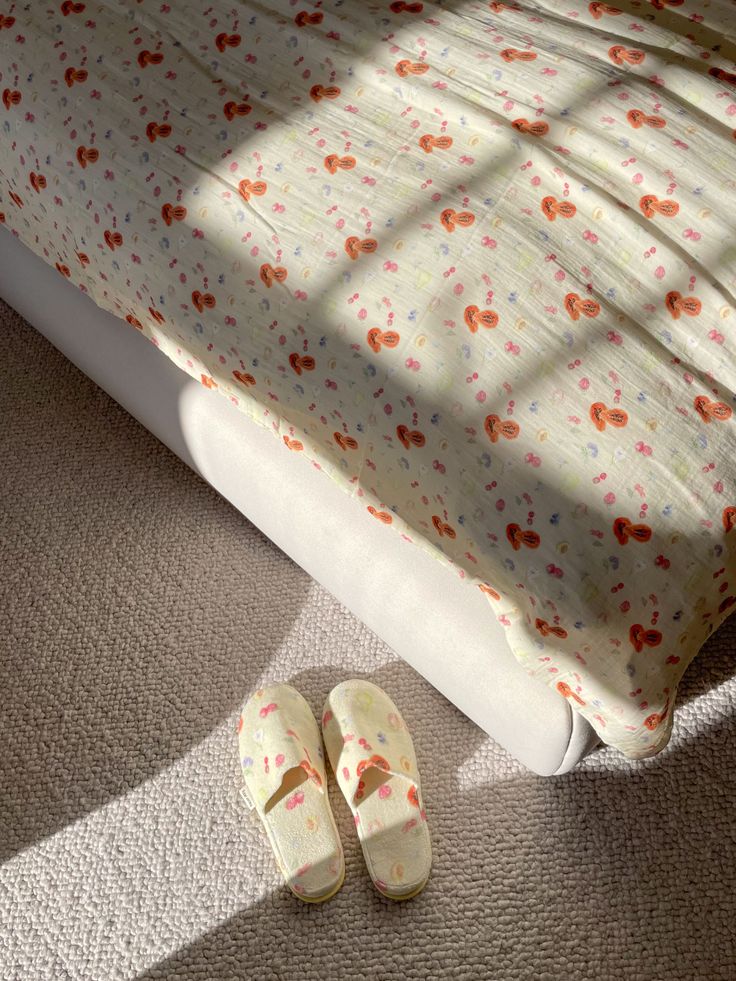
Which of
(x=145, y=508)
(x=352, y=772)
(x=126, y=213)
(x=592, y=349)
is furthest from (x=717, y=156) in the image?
(x=145, y=508)

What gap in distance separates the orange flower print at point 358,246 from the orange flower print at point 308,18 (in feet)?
1.56

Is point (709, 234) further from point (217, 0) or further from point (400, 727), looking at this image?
point (217, 0)

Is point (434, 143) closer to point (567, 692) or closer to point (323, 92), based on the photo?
point (323, 92)

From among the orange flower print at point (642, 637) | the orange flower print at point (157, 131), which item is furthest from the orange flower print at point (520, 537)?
the orange flower print at point (157, 131)

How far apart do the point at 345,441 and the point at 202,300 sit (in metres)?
0.29

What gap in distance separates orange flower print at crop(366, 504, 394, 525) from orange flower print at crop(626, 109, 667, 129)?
58 centimetres

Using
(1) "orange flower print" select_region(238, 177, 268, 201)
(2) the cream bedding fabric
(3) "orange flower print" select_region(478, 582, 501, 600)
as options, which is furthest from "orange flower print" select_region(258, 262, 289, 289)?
(3) "orange flower print" select_region(478, 582, 501, 600)

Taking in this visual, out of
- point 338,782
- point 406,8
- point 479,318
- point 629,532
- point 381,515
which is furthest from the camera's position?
point 406,8

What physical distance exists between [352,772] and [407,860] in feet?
0.42

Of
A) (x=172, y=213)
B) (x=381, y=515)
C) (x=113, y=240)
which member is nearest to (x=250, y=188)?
(x=172, y=213)

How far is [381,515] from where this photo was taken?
1.10 m

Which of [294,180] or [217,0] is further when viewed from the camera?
[217,0]

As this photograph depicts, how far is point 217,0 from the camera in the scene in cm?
140

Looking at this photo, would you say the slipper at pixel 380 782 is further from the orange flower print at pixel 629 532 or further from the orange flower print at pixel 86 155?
the orange flower print at pixel 86 155
